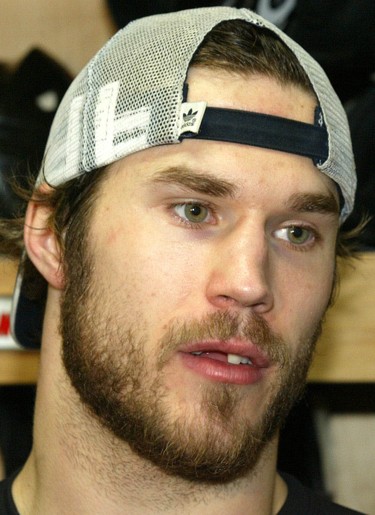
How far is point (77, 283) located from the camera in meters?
1.33

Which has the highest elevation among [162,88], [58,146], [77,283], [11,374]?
[162,88]

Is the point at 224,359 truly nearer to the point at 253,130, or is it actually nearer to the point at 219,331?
the point at 219,331

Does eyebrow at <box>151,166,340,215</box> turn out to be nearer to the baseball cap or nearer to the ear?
the baseball cap

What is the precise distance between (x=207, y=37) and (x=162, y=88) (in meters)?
0.11

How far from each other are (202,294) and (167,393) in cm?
12

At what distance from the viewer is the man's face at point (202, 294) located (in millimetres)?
1222

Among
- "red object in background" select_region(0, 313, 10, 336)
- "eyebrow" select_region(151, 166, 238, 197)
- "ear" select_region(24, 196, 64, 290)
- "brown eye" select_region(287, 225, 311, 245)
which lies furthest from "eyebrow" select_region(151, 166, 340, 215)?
"red object in background" select_region(0, 313, 10, 336)

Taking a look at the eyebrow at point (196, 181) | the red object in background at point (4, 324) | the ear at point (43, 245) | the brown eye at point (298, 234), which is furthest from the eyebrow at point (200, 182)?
the red object in background at point (4, 324)

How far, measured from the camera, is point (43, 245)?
1.43m

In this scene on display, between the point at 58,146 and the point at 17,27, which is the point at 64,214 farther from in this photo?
the point at 17,27

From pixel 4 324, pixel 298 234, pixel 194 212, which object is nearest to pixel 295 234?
pixel 298 234

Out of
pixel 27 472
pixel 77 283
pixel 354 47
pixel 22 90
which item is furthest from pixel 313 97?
pixel 27 472

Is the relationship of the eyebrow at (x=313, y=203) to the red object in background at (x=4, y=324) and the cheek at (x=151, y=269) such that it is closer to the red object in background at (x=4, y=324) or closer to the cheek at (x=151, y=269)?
the cheek at (x=151, y=269)

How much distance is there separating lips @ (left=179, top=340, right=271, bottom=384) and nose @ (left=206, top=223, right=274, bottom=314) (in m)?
0.05
